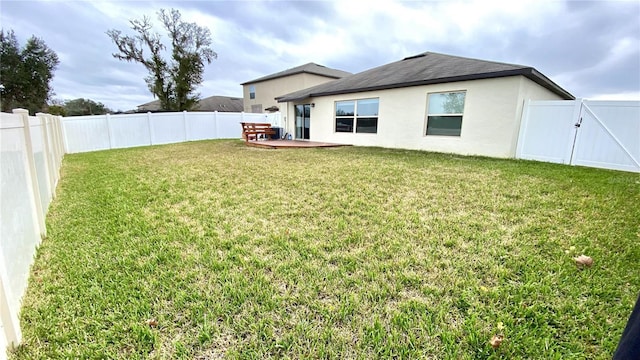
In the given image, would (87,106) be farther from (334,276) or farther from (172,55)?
(334,276)

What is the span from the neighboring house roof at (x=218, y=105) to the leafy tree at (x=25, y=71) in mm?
15591

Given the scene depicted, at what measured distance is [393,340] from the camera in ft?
5.11

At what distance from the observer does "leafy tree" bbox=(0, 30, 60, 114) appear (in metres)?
18.9

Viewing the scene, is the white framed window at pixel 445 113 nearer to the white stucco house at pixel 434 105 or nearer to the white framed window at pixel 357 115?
the white stucco house at pixel 434 105

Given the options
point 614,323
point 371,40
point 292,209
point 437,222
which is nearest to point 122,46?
point 371,40

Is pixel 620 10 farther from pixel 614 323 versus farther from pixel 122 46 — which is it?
pixel 122 46

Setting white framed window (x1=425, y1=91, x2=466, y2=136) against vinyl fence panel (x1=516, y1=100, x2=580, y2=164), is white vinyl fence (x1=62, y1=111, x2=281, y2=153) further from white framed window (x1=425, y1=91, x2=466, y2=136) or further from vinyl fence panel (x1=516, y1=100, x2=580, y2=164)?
vinyl fence panel (x1=516, y1=100, x2=580, y2=164)

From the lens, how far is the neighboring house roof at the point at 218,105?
37062 mm

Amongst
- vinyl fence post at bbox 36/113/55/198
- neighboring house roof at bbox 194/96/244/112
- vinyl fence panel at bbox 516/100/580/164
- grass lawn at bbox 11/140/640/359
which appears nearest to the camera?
grass lawn at bbox 11/140/640/359

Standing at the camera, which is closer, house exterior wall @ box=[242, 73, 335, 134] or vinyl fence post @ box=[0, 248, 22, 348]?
vinyl fence post @ box=[0, 248, 22, 348]

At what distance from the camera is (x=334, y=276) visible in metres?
2.17

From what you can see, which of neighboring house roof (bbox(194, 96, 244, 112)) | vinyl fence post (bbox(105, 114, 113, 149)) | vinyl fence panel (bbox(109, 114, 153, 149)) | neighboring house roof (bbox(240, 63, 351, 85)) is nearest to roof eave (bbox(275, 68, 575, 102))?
vinyl fence panel (bbox(109, 114, 153, 149))

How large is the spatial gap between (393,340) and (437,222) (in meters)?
1.97

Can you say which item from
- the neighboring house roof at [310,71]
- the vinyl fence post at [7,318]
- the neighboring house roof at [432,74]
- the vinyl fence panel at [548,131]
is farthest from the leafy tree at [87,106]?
the vinyl fence panel at [548,131]
